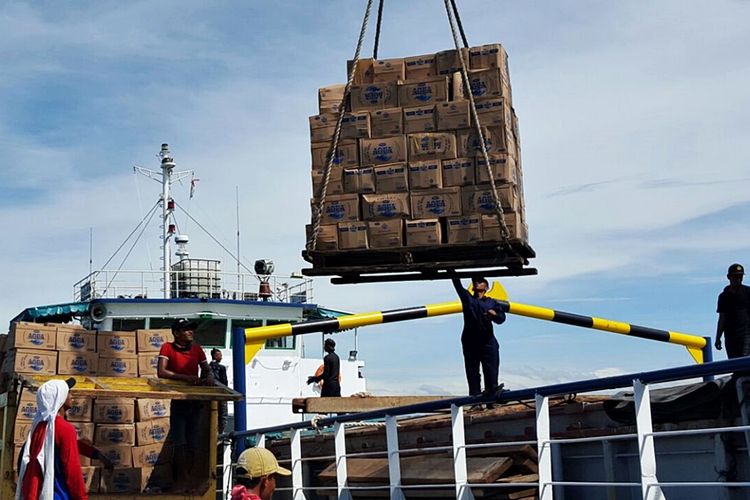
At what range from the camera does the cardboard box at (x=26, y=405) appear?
8.53m

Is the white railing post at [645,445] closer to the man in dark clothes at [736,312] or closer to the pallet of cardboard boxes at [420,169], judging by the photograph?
the pallet of cardboard boxes at [420,169]

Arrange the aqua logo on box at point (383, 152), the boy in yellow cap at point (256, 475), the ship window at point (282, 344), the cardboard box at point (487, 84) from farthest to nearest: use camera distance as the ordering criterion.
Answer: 1. the ship window at point (282, 344)
2. the aqua logo on box at point (383, 152)
3. the cardboard box at point (487, 84)
4. the boy in yellow cap at point (256, 475)

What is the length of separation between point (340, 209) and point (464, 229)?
110 centimetres

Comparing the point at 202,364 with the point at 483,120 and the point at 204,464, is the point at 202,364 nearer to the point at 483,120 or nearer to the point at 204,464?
the point at 204,464

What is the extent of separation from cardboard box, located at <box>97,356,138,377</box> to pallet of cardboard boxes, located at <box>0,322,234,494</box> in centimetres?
1

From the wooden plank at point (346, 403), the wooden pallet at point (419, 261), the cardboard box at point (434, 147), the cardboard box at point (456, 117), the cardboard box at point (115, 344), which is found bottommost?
the wooden plank at point (346, 403)

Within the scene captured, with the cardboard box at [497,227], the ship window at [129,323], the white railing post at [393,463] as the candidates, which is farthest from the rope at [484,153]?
the ship window at [129,323]

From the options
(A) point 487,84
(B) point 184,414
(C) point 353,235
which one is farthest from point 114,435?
(A) point 487,84

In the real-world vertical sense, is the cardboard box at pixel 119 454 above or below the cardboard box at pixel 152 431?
below

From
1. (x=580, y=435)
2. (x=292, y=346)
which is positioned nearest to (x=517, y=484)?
(x=580, y=435)

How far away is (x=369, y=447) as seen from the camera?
10422 mm

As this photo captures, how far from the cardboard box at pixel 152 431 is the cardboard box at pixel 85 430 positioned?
1.44 ft

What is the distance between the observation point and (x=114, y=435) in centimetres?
1013

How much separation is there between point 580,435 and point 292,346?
16.0 m
